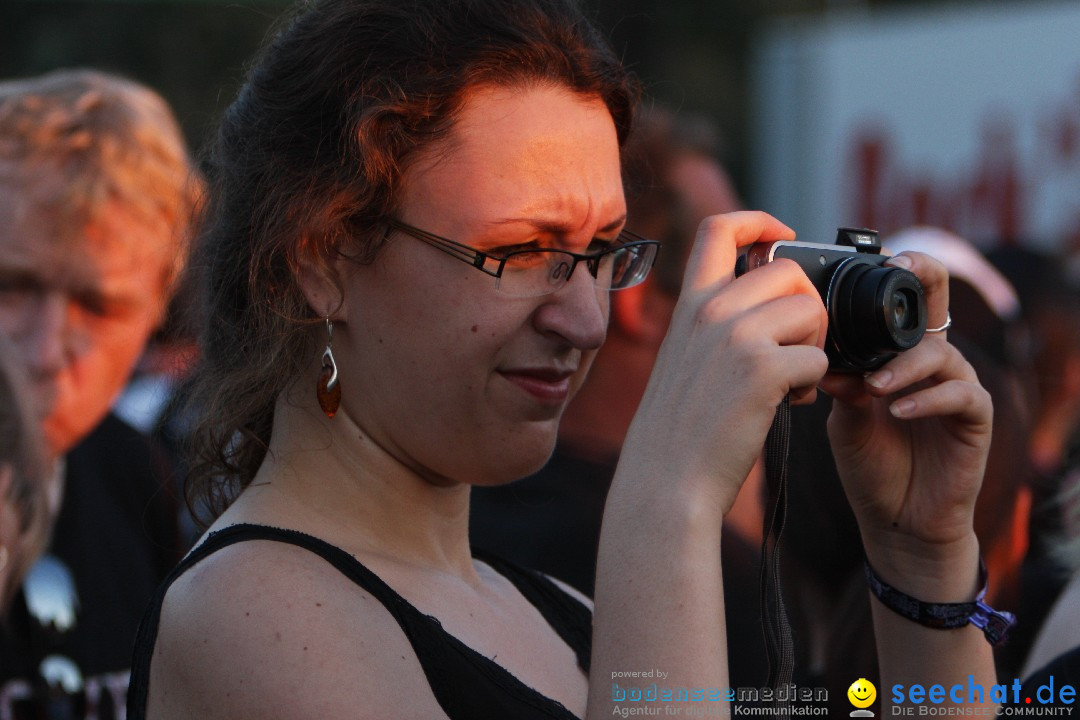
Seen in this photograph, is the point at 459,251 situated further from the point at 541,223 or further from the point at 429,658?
the point at 429,658

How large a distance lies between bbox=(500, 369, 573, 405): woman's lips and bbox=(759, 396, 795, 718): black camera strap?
262 mm

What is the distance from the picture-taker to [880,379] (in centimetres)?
142

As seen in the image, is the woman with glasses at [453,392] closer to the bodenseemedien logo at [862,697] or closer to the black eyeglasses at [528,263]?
the black eyeglasses at [528,263]

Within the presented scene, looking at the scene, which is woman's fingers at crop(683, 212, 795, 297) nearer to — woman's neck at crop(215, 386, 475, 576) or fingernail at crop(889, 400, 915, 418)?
fingernail at crop(889, 400, 915, 418)

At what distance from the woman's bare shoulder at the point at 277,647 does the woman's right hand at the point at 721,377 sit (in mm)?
355

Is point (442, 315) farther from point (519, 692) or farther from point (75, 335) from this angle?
point (75, 335)

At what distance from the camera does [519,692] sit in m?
1.45

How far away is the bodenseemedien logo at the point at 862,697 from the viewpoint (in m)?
1.91

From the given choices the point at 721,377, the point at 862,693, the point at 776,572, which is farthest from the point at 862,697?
the point at 721,377

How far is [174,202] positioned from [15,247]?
351 mm

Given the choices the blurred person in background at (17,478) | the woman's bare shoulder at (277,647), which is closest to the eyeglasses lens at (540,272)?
the woman's bare shoulder at (277,647)

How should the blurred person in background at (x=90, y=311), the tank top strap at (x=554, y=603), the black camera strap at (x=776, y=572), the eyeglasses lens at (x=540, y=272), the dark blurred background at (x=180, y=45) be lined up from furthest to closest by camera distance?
the dark blurred background at (x=180, y=45) → the blurred person in background at (x=90, y=311) → the tank top strap at (x=554, y=603) → the eyeglasses lens at (x=540, y=272) → the black camera strap at (x=776, y=572)

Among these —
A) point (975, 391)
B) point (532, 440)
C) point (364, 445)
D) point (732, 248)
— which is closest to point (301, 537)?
point (364, 445)

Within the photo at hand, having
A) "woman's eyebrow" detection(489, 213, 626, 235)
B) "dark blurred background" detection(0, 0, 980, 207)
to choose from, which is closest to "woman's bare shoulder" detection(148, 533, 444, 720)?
"woman's eyebrow" detection(489, 213, 626, 235)
